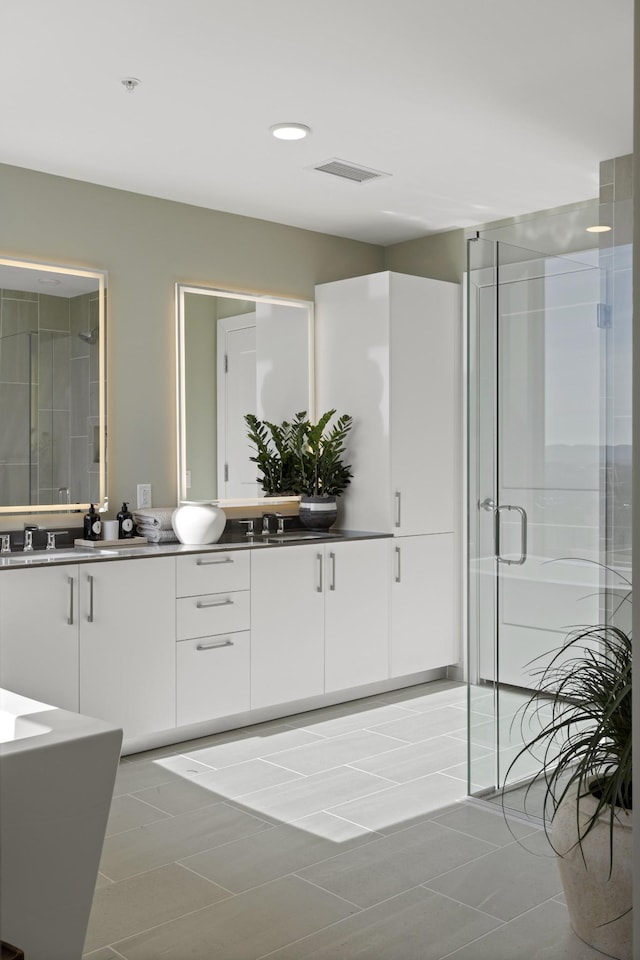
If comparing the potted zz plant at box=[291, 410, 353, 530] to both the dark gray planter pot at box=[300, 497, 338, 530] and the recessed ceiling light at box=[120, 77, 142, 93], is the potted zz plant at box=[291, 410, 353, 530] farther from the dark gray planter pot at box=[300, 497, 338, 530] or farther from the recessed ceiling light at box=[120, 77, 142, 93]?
the recessed ceiling light at box=[120, 77, 142, 93]

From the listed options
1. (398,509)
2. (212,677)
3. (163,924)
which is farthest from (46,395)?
(163,924)

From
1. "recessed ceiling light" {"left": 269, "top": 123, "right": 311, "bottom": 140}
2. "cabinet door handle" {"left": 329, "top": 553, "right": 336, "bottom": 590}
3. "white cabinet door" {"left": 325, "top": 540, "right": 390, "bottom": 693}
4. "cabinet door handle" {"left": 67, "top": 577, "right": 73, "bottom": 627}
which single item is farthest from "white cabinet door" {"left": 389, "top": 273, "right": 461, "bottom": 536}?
"cabinet door handle" {"left": 67, "top": 577, "right": 73, "bottom": 627}

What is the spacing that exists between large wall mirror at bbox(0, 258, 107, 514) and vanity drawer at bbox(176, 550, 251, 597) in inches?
24.5

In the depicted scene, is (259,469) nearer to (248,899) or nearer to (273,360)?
(273,360)

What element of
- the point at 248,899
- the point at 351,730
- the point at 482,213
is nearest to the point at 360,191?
the point at 482,213

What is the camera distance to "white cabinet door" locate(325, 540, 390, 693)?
4824 millimetres

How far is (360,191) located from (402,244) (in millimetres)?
1243

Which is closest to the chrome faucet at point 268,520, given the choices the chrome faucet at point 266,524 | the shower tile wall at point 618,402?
the chrome faucet at point 266,524

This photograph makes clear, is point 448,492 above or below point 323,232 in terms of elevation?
below

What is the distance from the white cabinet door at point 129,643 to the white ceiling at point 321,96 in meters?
1.84

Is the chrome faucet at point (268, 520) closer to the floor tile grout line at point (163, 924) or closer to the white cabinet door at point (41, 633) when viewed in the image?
the white cabinet door at point (41, 633)

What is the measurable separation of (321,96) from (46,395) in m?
1.90

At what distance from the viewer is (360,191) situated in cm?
468

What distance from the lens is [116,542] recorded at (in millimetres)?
4363
